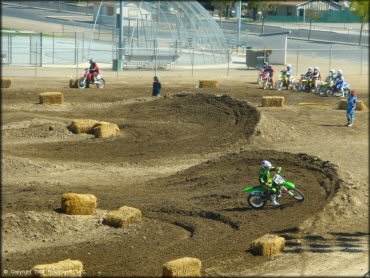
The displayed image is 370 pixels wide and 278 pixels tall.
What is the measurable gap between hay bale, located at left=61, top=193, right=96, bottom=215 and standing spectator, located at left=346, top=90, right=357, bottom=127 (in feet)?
51.4

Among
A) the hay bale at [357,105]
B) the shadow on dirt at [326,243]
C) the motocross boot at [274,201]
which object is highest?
the hay bale at [357,105]

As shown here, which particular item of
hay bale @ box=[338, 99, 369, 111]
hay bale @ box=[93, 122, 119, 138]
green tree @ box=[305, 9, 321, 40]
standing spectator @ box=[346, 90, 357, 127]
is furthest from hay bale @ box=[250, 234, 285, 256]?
green tree @ box=[305, 9, 321, 40]

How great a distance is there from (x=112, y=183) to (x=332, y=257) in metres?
8.67

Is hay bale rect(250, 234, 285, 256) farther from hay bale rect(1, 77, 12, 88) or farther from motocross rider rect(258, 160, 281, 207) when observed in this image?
hay bale rect(1, 77, 12, 88)

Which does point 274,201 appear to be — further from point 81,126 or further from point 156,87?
point 156,87

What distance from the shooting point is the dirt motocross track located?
16.4 m

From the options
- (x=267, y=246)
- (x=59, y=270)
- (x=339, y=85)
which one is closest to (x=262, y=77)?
(x=339, y=85)

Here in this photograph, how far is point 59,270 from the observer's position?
1399cm

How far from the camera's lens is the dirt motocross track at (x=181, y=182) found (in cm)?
1639

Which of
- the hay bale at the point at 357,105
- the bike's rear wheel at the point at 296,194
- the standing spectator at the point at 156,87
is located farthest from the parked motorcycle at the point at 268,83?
the bike's rear wheel at the point at 296,194

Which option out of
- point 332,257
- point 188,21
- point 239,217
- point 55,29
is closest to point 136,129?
Answer: point 239,217

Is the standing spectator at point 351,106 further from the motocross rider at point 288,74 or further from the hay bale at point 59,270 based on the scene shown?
the hay bale at point 59,270

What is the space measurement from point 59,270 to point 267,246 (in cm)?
423

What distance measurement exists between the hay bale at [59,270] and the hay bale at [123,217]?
3.94 metres
